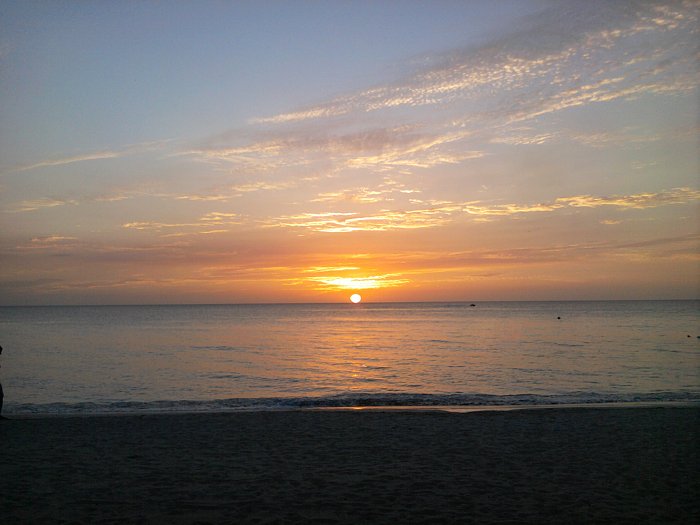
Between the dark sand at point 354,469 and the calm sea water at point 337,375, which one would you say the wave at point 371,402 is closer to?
the calm sea water at point 337,375

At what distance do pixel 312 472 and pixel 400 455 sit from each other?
2.06m

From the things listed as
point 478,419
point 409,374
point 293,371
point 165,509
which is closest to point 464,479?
point 165,509

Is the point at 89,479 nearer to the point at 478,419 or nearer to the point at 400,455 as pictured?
the point at 400,455

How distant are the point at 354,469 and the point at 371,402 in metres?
11.0

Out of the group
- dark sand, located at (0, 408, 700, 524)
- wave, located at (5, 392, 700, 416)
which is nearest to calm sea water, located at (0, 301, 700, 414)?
wave, located at (5, 392, 700, 416)

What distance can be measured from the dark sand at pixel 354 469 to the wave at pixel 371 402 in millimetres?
4922

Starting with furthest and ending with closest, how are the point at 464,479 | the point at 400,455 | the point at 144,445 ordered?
the point at 144,445 < the point at 400,455 < the point at 464,479

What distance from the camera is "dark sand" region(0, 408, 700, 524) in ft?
25.6

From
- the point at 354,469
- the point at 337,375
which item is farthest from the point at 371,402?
the point at 354,469

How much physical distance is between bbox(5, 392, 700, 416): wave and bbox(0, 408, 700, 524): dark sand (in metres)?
4.92

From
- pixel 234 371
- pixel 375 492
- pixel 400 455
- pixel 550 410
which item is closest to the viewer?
pixel 375 492

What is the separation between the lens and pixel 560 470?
990 centimetres

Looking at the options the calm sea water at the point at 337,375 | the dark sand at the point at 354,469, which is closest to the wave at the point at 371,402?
the calm sea water at the point at 337,375

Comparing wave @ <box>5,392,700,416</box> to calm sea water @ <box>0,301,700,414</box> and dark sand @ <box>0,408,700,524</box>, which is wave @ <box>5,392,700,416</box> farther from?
dark sand @ <box>0,408,700,524</box>
